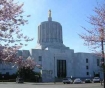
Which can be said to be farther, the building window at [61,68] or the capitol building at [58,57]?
the building window at [61,68]

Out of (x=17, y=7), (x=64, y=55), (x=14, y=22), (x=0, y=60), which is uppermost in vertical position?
(x=64, y=55)

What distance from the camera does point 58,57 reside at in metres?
123

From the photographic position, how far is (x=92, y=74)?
419 ft

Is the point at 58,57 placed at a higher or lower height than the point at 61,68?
A: higher

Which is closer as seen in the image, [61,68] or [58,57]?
[61,68]

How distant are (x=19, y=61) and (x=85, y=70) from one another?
383 ft

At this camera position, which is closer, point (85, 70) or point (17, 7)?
point (17, 7)

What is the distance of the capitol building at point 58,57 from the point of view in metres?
119

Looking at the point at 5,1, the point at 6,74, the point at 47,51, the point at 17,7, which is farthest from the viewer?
the point at 47,51

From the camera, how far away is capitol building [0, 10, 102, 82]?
119125 millimetres

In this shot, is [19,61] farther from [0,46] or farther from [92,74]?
[92,74]

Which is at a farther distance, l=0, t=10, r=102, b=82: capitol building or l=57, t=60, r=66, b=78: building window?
l=57, t=60, r=66, b=78: building window

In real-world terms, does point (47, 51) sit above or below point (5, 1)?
above

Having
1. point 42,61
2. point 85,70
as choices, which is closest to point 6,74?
point 42,61
